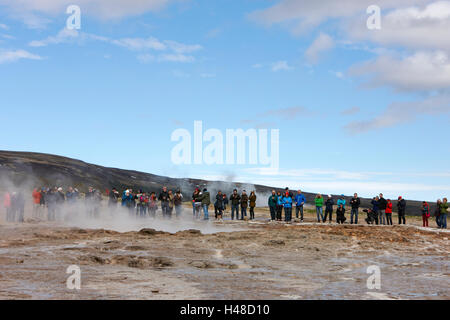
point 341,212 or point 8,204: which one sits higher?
point 8,204

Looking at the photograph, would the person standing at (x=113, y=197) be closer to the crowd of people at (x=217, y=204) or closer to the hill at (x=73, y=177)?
the crowd of people at (x=217, y=204)

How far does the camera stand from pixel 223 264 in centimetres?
1286

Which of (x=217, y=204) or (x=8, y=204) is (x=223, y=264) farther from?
(x=8, y=204)

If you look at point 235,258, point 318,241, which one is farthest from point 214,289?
point 318,241

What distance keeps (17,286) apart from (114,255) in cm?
477

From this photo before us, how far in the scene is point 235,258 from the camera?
14156 millimetres

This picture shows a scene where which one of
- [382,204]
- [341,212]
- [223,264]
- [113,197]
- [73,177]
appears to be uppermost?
[73,177]

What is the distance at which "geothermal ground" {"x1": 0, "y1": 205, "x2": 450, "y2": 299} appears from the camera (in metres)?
9.16

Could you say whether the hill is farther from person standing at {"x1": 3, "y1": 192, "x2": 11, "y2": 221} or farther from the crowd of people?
person standing at {"x1": 3, "y1": 192, "x2": 11, "y2": 221}

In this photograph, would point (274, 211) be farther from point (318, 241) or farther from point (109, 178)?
point (109, 178)

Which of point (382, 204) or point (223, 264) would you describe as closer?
point (223, 264)

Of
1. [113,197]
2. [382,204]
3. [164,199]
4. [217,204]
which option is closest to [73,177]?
[113,197]

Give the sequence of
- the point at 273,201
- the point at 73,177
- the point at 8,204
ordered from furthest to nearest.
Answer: the point at 73,177 → the point at 273,201 → the point at 8,204

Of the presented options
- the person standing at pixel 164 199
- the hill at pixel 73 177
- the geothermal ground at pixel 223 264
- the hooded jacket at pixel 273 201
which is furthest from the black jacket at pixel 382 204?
the hill at pixel 73 177
